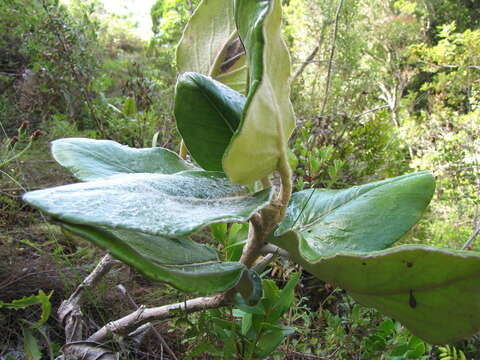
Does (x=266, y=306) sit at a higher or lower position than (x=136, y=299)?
higher

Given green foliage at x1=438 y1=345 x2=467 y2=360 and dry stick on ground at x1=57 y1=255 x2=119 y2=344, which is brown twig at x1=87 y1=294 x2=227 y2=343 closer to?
dry stick on ground at x1=57 y1=255 x2=119 y2=344

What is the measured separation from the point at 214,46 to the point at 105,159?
296mm

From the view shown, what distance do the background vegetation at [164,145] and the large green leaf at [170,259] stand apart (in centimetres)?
16

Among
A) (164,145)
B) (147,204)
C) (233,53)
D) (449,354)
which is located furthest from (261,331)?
(164,145)

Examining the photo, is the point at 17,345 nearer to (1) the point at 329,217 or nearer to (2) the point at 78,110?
(1) the point at 329,217

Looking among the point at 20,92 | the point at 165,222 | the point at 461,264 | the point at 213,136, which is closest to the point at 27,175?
the point at 20,92

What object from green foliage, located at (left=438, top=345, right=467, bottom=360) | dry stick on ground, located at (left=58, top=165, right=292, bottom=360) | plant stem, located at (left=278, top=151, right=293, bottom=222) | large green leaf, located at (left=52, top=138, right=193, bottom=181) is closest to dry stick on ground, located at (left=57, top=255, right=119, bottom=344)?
dry stick on ground, located at (left=58, top=165, right=292, bottom=360)

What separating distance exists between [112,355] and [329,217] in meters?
0.35

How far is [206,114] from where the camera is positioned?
1.30 ft

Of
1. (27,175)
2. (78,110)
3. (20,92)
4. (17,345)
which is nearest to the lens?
(17,345)

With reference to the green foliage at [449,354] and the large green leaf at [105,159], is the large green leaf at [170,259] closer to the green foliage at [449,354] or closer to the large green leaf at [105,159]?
the large green leaf at [105,159]

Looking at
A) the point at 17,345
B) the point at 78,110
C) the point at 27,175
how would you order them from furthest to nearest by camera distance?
the point at 78,110, the point at 27,175, the point at 17,345

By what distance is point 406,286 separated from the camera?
303 millimetres

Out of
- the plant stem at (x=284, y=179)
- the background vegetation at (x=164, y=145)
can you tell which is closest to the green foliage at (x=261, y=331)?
the background vegetation at (x=164, y=145)
